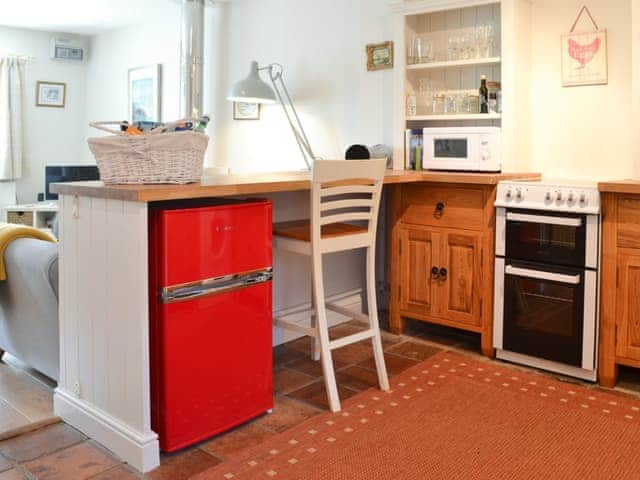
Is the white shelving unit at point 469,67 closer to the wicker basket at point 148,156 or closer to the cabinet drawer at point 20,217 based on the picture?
the wicker basket at point 148,156

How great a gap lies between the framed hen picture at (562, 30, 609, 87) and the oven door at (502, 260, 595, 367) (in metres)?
1.06

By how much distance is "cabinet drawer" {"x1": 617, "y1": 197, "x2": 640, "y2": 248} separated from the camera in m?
2.55

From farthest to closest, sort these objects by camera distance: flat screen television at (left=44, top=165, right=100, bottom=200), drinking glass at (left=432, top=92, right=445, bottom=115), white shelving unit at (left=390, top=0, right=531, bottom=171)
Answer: flat screen television at (left=44, top=165, right=100, bottom=200)
drinking glass at (left=432, top=92, right=445, bottom=115)
white shelving unit at (left=390, top=0, right=531, bottom=171)

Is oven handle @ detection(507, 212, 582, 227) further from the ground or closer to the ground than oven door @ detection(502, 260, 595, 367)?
further from the ground

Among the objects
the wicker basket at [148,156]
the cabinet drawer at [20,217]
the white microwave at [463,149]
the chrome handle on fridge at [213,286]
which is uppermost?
the white microwave at [463,149]

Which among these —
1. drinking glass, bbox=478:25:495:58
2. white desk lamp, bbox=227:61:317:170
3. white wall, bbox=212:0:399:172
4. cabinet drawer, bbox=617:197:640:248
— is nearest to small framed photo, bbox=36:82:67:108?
white wall, bbox=212:0:399:172

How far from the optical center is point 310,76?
434 centimetres

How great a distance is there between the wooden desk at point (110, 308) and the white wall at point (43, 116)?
4641mm

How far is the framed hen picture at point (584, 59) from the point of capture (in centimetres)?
309

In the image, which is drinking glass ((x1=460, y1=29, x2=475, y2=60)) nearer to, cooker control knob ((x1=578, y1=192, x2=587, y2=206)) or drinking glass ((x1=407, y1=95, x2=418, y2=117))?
drinking glass ((x1=407, y1=95, x2=418, y2=117))

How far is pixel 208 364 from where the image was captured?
7.01ft

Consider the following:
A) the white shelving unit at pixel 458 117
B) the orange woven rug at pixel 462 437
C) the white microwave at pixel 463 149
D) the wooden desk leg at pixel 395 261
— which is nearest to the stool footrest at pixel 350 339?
the orange woven rug at pixel 462 437

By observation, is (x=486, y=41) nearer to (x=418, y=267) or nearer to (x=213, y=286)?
(x=418, y=267)

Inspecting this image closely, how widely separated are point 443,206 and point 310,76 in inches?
66.2
